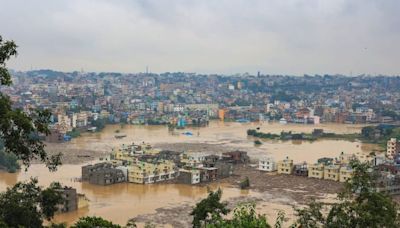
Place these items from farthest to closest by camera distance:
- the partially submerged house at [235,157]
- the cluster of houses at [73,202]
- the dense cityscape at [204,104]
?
the dense cityscape at [204,104] → the partially submerged house at [235,157] → the cluster of houses at [73,202]

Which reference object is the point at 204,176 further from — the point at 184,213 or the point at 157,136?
the point at 157,136

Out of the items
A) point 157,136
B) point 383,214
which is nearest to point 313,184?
point 383,214

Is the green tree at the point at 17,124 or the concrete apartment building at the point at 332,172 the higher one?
the green tree at the point at 17,124

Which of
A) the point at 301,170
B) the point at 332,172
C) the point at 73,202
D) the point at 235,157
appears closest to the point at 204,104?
the point at 235,157

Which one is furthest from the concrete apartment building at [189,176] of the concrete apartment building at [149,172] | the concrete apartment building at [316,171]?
the concrete apartment building at [316,171]

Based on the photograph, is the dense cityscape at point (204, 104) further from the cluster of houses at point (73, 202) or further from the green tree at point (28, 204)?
the green tree at point (28, 204)

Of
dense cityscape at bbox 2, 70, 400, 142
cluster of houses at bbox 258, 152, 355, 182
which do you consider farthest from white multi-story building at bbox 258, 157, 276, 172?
dense cityscape at bbox 2, 70, 400, 142

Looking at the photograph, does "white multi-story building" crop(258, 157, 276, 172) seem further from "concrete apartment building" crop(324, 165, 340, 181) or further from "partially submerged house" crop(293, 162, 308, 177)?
"concrete apartment building" crop(324, 165, 340, 181)
